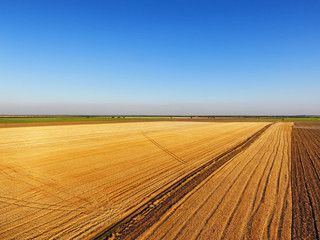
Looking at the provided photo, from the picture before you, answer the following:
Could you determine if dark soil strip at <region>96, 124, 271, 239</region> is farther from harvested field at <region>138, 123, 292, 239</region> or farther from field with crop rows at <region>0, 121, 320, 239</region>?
harvested field at <region>138, 123, 292, 239</region>

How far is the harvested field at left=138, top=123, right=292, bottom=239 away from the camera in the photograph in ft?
12.4

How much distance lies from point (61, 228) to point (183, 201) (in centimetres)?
303

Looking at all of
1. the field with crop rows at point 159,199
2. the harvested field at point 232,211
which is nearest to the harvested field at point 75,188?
the field with crop rows at point 159,199

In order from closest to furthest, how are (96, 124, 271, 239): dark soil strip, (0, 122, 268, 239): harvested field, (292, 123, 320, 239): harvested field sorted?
1. (96, 124, 271, 239): dark soil strip
2. (292, 123, 320, 239): harvested field
3. (0, 122, 268, 239): harvested field

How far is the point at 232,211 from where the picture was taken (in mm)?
4586

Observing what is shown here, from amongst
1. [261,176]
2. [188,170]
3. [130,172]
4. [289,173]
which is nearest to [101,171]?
[130,172]

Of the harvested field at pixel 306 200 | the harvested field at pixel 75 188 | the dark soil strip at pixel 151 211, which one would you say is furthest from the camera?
the harvested field at pixel 75 188

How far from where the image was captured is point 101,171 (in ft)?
25.7

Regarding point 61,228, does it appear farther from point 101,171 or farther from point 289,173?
point 289,173

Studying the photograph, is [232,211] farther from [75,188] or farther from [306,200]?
[75,188]

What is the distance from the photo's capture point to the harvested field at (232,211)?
3783 mm

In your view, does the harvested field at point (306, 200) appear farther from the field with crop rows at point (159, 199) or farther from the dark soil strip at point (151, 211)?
the dark soil strip at point (151, 211)

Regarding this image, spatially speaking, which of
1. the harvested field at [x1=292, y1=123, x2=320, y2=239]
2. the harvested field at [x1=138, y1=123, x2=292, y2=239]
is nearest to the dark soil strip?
the harvested field at [x1=138, y1=123, x2=292, y2=239]

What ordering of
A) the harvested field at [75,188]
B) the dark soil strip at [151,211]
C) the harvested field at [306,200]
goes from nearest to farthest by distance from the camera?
1. the dark soil strip at [151,211]
2. the harvested field at [306,200]
3. the harvested field at [75,188]
